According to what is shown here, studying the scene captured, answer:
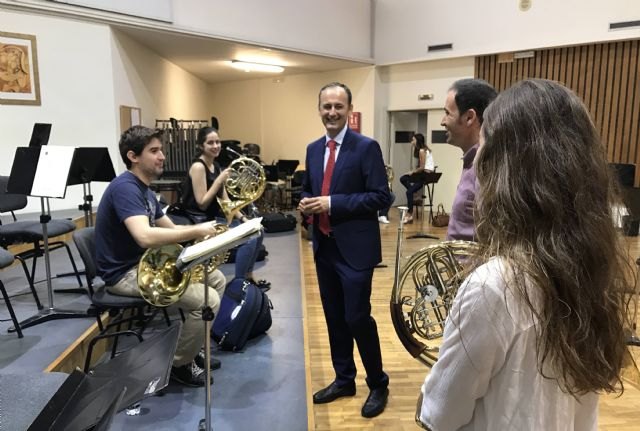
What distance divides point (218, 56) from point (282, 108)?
2.96 meters

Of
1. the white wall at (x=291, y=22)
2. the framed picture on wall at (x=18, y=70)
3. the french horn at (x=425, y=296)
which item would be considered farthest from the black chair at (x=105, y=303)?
the white wall at (x=291, y=22)

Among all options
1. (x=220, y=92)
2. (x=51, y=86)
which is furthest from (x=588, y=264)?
(x=220, y=92)

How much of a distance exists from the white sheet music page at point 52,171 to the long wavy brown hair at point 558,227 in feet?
9.40

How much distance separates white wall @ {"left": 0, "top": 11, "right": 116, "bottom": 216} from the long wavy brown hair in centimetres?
535

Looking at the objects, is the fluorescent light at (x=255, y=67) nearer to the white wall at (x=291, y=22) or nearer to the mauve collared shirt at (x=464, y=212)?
the white wall at (x=291, y=22)

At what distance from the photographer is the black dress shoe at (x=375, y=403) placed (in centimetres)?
254

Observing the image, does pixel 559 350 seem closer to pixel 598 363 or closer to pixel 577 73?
pixel 598 363

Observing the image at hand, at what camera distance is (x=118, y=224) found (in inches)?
A: 102

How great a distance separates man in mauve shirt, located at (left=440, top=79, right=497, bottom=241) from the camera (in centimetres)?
165

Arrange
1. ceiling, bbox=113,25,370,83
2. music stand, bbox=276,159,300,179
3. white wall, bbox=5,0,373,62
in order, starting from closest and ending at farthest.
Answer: white wall, bbox=5,0,373,62 → ceiling, bbox=113,25,370,83 → music stand, bbox=276,159,300,179

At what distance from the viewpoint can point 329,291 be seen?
2582 mm

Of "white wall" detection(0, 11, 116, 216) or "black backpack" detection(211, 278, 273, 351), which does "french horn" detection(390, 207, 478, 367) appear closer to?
"black backpack" detection(211, 278, 273, 351)

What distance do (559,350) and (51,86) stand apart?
19.5 feet

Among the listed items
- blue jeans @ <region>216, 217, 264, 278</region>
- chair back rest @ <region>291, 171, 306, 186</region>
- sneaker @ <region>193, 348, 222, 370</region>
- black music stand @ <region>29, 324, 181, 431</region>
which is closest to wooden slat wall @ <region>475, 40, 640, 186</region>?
chair back rest @ <region>291, 171, 306, 186</region>
